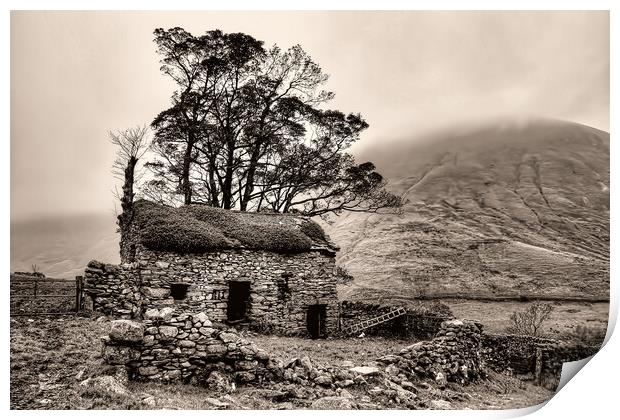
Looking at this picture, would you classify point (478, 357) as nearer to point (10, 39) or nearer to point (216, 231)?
point (216, 231)

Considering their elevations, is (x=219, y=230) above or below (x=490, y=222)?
below

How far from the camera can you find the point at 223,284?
45.1 feet

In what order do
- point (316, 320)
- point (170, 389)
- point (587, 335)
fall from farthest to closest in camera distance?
point (316, 320), point (587, 335), point (170, 389)

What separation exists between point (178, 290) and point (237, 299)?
238cm

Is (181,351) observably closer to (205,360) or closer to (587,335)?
(205,360)

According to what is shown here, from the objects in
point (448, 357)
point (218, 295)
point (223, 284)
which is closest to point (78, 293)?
point (218, 295)

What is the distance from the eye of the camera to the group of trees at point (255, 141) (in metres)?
17.9

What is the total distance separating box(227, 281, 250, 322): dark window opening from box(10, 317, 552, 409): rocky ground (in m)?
4.81

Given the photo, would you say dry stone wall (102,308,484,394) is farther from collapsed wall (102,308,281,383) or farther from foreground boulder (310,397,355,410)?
foreground boulder (310,397,355,410)

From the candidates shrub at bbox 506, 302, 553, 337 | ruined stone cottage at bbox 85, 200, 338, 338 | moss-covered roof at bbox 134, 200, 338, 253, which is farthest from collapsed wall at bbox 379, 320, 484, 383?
moss-covered roof at bbox 134, 200, 338, 253

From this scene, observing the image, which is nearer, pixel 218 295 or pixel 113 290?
pixel 113 290

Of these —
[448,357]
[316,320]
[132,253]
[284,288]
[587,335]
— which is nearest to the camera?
[448,357]

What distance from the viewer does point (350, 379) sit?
816 cm
